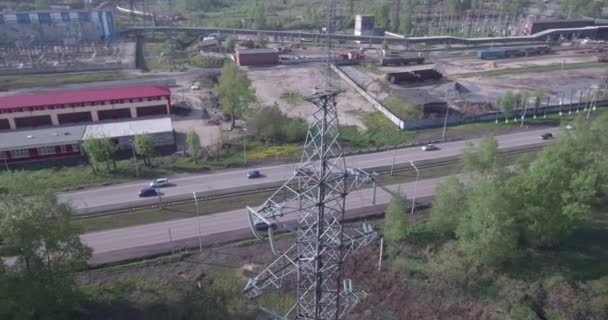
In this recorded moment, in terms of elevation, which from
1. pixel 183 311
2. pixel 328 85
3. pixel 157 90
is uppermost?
pixel 328 85

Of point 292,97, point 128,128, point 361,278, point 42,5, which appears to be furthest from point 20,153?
point 42,5

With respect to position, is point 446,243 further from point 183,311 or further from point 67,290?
point 67,290

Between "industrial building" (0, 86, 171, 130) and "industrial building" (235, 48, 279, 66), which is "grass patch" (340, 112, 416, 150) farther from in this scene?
"industrial building" (235, 48, 279, 66)

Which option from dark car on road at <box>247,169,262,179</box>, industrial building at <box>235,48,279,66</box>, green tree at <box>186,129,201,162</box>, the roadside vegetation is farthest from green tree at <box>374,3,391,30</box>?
the roadside vegetation

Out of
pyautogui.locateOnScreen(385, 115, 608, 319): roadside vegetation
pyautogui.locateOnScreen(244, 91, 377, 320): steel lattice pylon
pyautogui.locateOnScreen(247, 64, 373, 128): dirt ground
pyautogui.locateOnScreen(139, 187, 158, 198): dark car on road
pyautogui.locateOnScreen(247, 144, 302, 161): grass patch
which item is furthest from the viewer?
pyautogui.locateOnScreen(247, 64, 373, 128): dirt ground

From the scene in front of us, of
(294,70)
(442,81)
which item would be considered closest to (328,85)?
(442,81)

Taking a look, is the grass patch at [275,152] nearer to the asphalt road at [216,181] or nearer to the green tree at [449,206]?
the asphalt road at [216,181]
